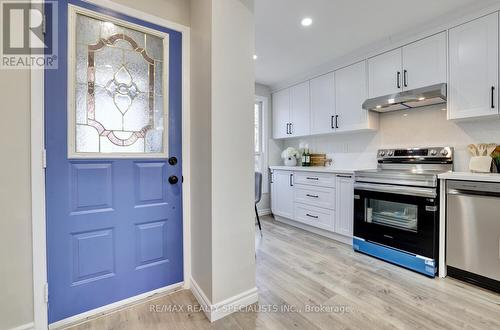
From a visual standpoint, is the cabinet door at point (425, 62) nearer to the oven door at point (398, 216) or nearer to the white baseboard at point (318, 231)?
the oven door at point (398, 216)

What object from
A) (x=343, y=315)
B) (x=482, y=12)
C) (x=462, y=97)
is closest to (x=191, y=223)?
(x=343, y=315)

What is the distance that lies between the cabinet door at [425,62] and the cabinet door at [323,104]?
3.15ft

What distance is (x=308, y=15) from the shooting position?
2.20 metres

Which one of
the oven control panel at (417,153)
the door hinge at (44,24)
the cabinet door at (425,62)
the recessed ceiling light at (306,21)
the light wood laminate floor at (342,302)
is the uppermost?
the recessed ceiling light at (306,21)

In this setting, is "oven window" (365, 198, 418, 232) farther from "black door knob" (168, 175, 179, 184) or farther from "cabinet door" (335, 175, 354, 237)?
"black door knob" (168, 175, 179, 184)

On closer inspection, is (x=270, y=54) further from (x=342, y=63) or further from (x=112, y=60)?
(x=112, y=60)

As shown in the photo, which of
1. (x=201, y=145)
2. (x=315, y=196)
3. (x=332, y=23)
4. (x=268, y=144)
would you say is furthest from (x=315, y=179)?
(x=201, y=145)

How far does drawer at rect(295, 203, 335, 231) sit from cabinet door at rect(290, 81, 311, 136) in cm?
126

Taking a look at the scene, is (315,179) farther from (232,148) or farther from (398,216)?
(232,148)

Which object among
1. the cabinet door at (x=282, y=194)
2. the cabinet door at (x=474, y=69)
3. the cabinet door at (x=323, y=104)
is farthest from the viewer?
the cabinet door at (x=282, y=194)

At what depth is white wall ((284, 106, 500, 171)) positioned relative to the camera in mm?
2309

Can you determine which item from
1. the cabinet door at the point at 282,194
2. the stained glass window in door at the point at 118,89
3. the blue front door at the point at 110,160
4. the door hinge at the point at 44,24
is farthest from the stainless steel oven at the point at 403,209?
the door hinge at the point at 44,24

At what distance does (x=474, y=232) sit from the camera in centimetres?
Answer: 189

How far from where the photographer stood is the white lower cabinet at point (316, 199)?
284cm
